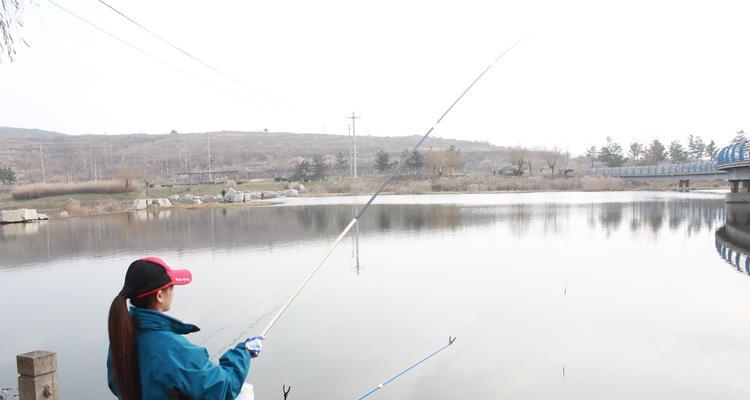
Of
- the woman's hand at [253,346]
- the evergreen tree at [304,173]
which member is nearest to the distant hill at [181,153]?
the evergreen tree at [304,173]

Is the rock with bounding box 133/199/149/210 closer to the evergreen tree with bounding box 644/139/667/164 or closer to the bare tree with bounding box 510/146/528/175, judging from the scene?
the bare tree with bounding box 510/146/528/175

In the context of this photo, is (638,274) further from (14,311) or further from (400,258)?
(14,311)

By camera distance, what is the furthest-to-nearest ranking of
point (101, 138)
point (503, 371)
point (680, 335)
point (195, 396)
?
point (101, 138), point (680, 335), point (503, 371), point (195, 396)

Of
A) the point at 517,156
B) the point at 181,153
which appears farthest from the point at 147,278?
the point at 181,153

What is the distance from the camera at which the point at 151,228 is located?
25141 mm

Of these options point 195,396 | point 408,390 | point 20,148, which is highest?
point 20,148

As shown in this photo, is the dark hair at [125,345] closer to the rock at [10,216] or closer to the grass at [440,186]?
the rock at [10,216]

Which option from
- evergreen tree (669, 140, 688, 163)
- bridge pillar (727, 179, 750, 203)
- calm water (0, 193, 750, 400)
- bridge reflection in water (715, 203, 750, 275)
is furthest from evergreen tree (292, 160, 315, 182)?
evergreen tree (669, 140, 688, 163)

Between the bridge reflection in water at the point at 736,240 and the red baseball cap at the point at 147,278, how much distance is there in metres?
13.7

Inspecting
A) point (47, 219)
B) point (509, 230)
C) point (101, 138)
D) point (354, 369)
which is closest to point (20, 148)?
point (101, 138)

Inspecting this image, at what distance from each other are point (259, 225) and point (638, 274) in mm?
17101

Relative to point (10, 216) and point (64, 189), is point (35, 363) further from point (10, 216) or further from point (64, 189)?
point (64, 189)

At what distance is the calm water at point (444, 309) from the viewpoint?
21.7ft

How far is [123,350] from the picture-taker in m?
2.46
